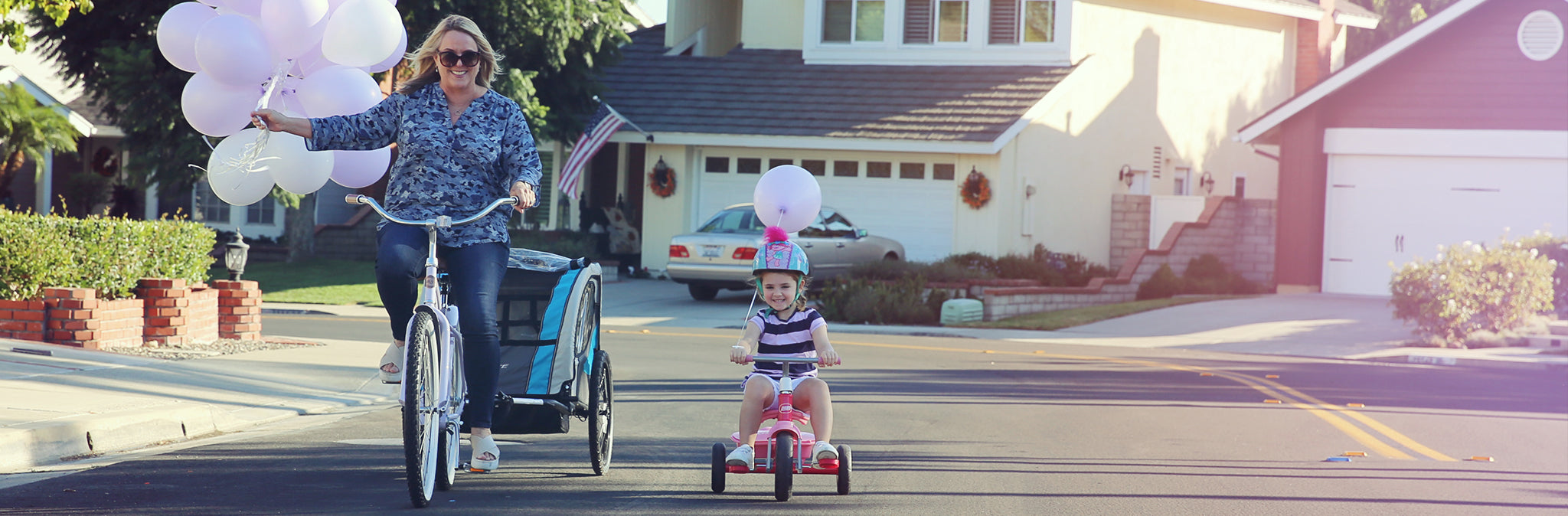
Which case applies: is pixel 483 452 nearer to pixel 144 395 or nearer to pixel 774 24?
pixel 144 395

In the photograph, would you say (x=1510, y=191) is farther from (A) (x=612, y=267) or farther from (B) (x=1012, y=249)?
(A) (x=612, y=267)

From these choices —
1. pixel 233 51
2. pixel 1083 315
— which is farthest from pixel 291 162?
pixel 1083 315

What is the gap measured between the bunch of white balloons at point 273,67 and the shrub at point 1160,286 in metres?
19.5

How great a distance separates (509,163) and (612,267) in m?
19.4

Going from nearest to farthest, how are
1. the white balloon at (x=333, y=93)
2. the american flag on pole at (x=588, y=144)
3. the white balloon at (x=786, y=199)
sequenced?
1. the white balloon at (x=333, y=93)
2. the white balloon at (x=786, y=199)
3. the american flag on pole at (x=588, y=144)

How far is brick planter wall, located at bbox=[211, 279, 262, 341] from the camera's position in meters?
13.5

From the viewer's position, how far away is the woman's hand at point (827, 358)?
6.47m

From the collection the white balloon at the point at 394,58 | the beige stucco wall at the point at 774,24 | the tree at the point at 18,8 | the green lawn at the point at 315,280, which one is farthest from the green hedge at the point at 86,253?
the beige stucco wall at the point at 774,24

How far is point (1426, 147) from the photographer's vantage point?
24078 millimetres

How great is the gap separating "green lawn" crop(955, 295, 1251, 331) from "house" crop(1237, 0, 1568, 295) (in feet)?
7.73

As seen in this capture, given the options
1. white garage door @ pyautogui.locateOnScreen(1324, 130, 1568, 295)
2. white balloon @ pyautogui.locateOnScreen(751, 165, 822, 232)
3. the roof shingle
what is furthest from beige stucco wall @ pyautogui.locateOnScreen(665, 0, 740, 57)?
white balloon @ pyautogui.locateOnScreen(751, 165, 822, 232)

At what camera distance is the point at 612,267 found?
1014 inches

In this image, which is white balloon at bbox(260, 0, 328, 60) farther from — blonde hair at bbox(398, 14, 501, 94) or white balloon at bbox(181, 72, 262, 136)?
blonde hair at bbox(398, 14, 501, 94)

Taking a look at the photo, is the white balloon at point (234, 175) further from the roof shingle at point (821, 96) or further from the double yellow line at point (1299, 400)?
the roof shingle at point (821, 96)
